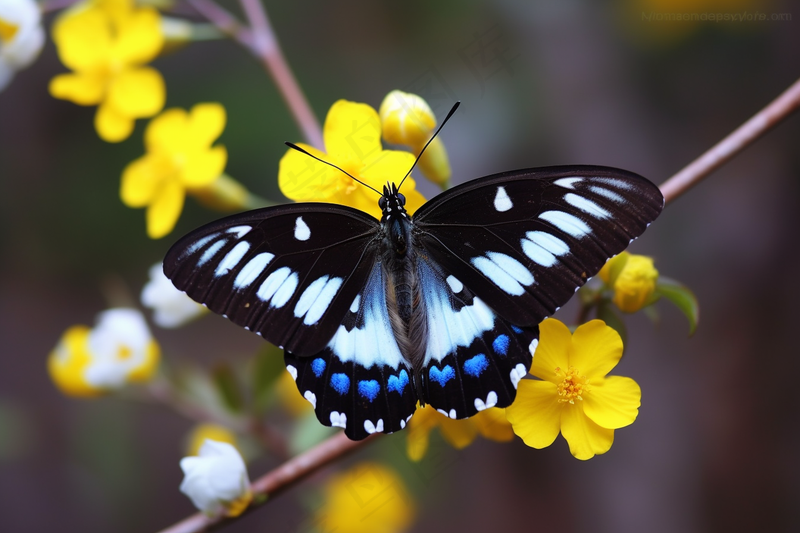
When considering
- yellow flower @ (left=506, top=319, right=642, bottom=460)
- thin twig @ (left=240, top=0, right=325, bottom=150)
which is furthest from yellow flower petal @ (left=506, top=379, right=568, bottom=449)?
thin twig @ (left=240, top=0, right=325, bottom=150)

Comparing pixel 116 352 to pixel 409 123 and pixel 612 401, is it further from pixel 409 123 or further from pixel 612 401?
pixel 612 401

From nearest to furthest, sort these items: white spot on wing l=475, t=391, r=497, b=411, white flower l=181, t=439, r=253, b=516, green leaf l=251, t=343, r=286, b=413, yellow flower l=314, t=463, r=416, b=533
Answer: white spot on wing l=475, t=391, r=497, b=411, white flower l=181, t=439, r=253, b=516, green leaf l=251, t=343, r=286, b=413, yellow flower l=314, t=463, r=416, b=533

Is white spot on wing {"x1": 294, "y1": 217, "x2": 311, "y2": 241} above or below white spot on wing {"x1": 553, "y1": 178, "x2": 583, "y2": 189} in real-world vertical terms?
above

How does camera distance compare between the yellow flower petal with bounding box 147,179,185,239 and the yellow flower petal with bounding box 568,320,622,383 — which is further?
the yellow flower petal with bounding box 147,179,185,239

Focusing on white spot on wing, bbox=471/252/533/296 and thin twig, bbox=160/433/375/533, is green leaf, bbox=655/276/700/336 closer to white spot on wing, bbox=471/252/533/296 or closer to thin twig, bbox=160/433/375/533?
white spot on wing, bbox=471/252/533/296

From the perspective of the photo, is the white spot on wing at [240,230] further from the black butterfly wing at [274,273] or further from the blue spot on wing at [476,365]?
the blue spot on wing at [476,365]

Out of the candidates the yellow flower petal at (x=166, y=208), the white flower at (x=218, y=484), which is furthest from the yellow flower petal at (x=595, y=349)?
the yellow flower petal at (x=166, y=208)
